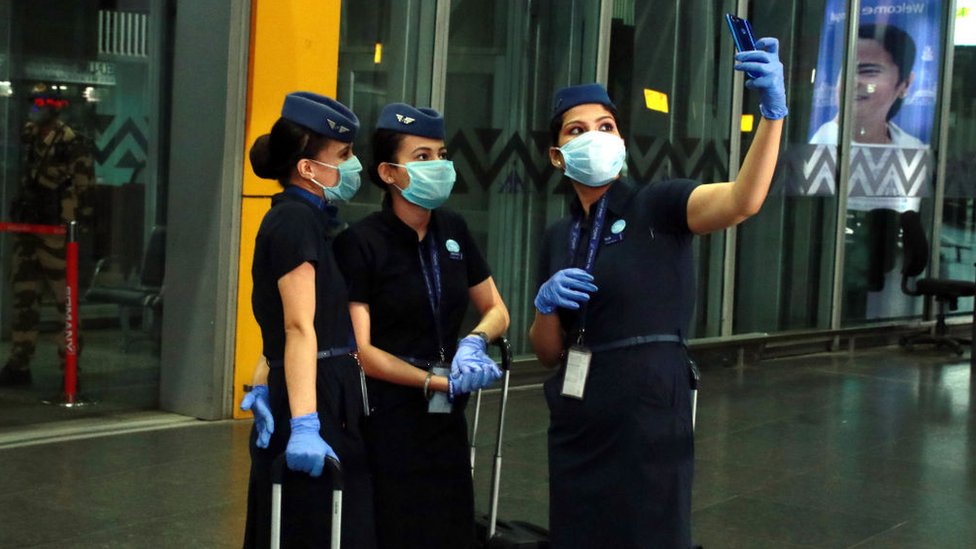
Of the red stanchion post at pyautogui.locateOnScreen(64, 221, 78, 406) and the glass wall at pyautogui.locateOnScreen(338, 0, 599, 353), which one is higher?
the glass wall at pyautogui.locateOnScreen(338, 0, 599, 353)

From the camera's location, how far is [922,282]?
1433cm

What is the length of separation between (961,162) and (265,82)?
10.7 m

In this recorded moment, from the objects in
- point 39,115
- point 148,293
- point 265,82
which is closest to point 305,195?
point 265,82

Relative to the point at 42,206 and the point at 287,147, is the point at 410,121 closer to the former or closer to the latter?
the point at 287,147

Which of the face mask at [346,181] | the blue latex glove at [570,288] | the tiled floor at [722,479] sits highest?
the face mask at [346,181]

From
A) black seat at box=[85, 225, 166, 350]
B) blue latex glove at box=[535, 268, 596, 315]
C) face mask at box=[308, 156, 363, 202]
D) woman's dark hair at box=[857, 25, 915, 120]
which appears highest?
woman's dark hair at box=[857, 25, 915, 120]

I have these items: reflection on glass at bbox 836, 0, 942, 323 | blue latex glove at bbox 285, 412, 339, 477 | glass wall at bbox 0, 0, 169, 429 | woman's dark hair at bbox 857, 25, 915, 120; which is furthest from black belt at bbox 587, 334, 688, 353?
woman's dark hair at bbox 857, 25, 915, 120

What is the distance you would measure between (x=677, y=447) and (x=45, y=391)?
5693 millimetres

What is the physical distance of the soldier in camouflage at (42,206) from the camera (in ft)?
27.0

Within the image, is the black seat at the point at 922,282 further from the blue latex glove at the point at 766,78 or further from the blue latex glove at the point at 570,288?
the blue latex glove at the point at 766,78

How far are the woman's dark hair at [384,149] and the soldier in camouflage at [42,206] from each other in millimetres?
4486

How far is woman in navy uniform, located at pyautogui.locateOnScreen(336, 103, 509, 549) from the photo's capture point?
13.6ft

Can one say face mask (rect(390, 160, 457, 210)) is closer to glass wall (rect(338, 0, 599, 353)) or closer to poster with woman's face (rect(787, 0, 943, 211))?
glass wall (rect(338, 0, 599, 353))

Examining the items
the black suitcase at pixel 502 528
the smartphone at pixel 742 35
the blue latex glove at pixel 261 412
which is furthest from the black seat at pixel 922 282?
the blue latex glove at pixel 261 412
